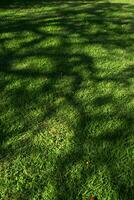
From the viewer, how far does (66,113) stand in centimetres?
405

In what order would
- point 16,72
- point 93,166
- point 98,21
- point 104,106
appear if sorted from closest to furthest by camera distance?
point 93,166 → point 104,106 → point 16,72 → point 98,21

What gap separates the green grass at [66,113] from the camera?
3.10m

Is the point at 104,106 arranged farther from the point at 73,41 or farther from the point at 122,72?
the point at 73,41

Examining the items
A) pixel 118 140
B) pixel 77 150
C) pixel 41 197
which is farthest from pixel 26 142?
pixel 118 140

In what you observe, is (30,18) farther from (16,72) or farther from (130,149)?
(130,149)

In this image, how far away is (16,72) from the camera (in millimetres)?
4980

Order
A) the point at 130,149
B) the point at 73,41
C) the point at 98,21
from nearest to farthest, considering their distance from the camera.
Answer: the point at 130,149
the point at 73,41
the point at 98,21

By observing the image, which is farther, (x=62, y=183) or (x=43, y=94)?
(x=43, y=94)

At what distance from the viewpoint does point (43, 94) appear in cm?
443

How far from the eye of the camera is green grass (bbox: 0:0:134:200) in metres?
3.10

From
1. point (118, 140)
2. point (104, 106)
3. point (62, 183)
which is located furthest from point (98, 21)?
point (62, 183)

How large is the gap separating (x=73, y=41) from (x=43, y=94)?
231 cm

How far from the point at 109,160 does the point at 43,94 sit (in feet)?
4.76

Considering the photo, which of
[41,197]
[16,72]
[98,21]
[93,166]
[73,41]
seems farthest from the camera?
[98,21]
